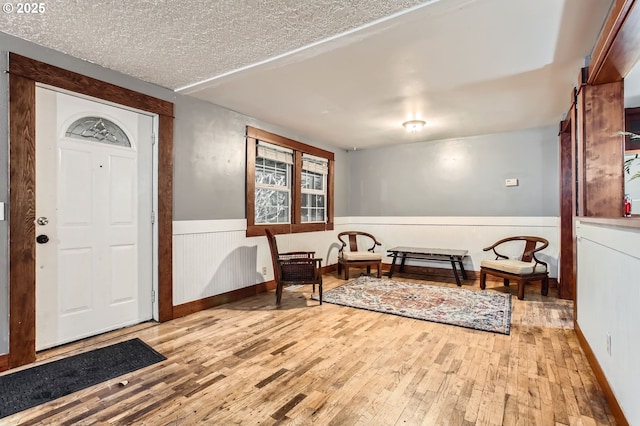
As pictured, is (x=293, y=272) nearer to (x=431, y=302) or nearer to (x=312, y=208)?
(x=431, y=302)

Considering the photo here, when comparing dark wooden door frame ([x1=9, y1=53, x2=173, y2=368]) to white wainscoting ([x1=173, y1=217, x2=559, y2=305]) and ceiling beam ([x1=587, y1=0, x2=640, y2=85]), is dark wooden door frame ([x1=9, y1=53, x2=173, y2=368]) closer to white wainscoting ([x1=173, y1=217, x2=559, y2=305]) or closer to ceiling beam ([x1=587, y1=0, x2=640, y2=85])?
white wainscoting ([x1=173, y1=217, x2=559, y2=305])

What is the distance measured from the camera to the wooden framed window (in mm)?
4250

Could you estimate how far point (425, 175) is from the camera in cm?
575

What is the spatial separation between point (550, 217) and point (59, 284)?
5.97 meters

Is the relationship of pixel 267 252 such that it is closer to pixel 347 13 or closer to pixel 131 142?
pixel 131 142

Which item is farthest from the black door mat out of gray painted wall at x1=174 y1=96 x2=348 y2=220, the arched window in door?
the arched window in door

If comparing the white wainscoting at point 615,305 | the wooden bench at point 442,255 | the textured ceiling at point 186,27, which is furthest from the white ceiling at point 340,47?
the wooden bench at point 442,255

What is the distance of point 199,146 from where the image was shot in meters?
3.57

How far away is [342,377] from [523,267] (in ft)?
10.1

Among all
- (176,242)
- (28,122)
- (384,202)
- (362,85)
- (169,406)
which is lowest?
(169,406)

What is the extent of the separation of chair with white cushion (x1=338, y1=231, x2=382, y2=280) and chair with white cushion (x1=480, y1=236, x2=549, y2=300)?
Answer: 163 cm

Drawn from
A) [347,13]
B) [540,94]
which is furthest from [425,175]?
[347,13]

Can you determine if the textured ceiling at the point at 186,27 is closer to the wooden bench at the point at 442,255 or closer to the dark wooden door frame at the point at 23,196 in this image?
the dark wooden door frame at the point at 23,196

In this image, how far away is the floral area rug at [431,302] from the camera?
325 cm
